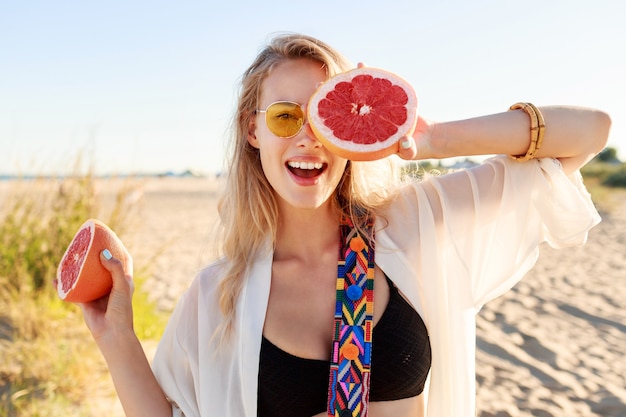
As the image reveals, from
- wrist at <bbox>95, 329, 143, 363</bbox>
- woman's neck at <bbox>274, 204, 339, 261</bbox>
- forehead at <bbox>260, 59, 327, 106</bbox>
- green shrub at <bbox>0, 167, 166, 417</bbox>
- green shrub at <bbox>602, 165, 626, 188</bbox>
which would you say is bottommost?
green shrub at <bbox>602, 165, 626, 188</bbox>

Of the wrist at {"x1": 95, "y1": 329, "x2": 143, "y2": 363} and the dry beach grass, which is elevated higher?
the wrist at {"x1": 95, "y1": 329, "x2": 143, "y2": 363}

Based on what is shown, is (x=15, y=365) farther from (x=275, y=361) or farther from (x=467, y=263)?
(x=467, y=263)

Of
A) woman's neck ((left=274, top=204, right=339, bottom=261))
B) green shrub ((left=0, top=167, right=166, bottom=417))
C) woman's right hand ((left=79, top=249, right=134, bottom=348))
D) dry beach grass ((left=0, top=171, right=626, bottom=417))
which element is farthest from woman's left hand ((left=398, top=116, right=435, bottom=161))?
green shrub ((left=0, top=167, right=166, bottom=417))

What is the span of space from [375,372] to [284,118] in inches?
43.2

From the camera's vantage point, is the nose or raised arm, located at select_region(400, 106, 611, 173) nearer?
raised arm, located at select_region(400, 106, 611, 173)

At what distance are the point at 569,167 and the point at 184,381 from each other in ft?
6.27

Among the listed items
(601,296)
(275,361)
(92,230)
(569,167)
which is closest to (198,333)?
(275,361)

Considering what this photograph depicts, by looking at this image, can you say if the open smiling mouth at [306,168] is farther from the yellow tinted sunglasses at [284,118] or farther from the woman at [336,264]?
the yellow tinted sunglasses at [284,118]

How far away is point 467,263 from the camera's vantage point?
2359 millimetres

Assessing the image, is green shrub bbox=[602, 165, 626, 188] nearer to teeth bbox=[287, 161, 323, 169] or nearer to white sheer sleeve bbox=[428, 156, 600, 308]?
white sheer sleeve bbox=[428, 156, 600, 308]

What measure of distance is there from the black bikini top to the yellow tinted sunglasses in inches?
34.0

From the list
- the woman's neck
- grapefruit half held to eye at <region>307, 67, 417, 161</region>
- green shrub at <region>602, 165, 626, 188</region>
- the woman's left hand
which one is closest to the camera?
grapefruit half held to eye at <region>307, 67, 417, 161</region>

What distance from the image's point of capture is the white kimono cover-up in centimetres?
224

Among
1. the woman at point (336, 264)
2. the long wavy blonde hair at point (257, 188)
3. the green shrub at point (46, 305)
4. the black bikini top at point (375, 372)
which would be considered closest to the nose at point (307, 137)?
the woman at point (336, 264)
